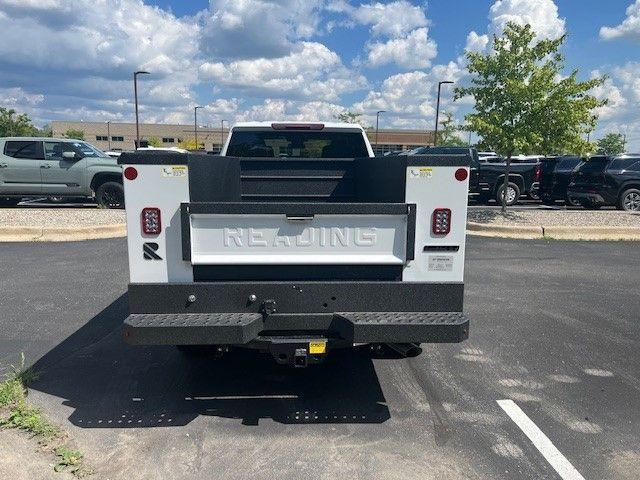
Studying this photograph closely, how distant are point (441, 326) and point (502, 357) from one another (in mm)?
1837

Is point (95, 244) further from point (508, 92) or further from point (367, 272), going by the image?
point (508, 92)

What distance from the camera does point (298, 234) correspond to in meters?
3.49

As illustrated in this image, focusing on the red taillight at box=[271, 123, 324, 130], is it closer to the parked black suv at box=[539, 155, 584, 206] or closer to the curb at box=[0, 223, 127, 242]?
the curb at box=[0, 223, 127, 242]

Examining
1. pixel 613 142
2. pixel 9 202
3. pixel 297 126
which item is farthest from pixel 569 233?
pixel 613 142

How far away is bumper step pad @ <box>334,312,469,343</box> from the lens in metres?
3.31

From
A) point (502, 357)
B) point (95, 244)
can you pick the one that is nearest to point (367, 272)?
point (502, 357)

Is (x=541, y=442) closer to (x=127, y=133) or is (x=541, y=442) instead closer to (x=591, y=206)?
(x=591, y=206)

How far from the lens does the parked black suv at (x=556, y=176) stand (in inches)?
701

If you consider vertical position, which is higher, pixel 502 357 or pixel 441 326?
pixel 441 326

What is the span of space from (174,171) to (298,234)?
90cm

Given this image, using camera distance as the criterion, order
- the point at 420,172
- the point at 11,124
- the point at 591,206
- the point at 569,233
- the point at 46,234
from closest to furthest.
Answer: the point at 420,172, the point at 46,234, the point at 569,233, the point at 591,206, the point at 11,124

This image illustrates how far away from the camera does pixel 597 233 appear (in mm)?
11633

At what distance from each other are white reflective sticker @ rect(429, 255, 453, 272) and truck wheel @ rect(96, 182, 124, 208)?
12100mm

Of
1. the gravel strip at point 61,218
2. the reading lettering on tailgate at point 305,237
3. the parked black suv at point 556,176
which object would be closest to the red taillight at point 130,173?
the reading lettering on tailgate at point 305,237
